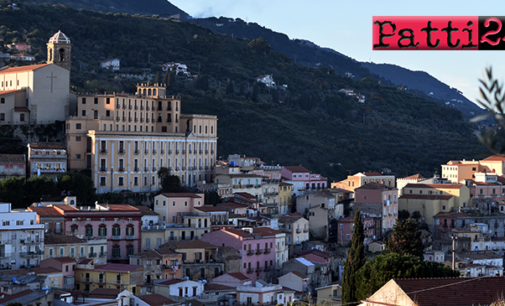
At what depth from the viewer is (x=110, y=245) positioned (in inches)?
2355

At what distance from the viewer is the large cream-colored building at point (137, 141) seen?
69688 millimetres

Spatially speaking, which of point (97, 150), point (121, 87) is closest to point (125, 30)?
point (121, 87)

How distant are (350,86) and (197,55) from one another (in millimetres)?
36511

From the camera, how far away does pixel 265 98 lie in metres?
150

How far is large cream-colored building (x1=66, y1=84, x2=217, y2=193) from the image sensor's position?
6969 cm

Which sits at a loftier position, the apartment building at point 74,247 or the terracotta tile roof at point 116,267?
the apartment building at point 74,247

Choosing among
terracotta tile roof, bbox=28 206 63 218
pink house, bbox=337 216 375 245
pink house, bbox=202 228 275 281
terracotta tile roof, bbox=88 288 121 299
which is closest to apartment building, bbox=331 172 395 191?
pink house, bbox=337 216 375 245

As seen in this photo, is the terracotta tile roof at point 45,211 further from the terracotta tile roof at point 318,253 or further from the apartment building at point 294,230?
Answer: the apartment building at point 294,230

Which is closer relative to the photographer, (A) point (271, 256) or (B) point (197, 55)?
(A) point (271, 256)

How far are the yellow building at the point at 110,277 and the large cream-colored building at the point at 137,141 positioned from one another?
16318 mm

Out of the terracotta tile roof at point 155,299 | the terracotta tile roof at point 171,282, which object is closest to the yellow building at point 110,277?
the terracotta tile roof at point 171,282

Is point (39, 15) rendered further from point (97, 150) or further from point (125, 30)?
point (97, 150)

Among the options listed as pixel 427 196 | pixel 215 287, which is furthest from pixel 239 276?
pixel 427 196

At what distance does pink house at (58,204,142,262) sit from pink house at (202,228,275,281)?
6.13 m
